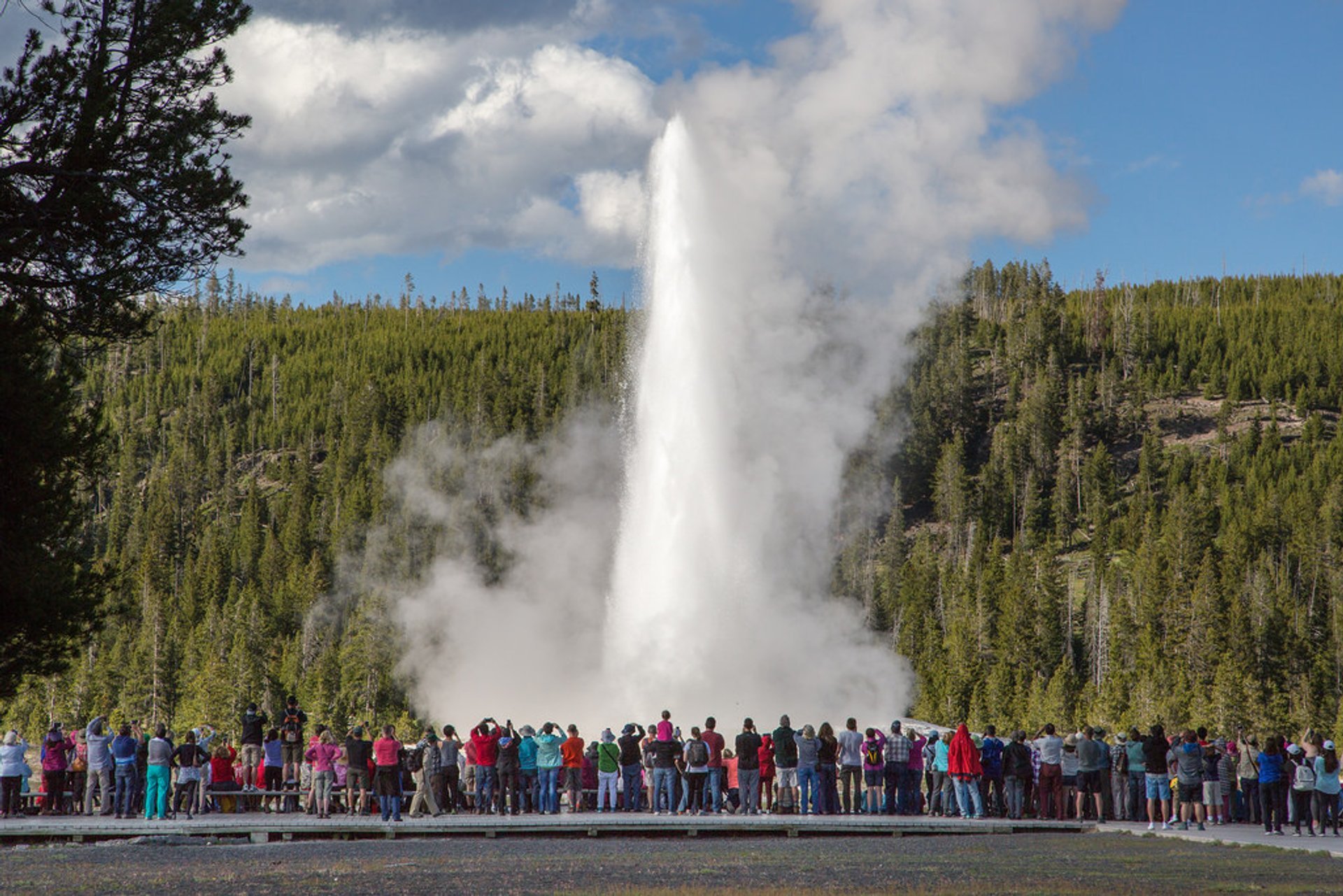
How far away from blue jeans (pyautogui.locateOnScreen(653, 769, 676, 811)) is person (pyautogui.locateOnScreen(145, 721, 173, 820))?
7343 mm

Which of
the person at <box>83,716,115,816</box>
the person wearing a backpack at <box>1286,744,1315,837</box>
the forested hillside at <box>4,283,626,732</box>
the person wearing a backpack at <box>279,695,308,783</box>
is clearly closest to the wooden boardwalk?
the person at <box>83,716,115,816</box>

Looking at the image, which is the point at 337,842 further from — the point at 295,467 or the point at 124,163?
the point at 295,467

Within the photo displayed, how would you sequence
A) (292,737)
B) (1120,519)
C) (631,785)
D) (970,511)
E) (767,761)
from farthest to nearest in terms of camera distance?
1. (970,511)
2. (1120,519)
3. (292,737)
4. (767,761)
5. (631,785)

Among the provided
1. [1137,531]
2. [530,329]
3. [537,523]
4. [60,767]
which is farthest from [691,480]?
[530,329]

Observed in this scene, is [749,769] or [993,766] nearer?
[749,769]

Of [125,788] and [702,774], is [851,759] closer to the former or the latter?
[702,774]

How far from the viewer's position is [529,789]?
23.4 meters

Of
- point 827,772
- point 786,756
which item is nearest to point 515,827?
point 786,756

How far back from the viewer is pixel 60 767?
23016mm

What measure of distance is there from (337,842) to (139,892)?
7.31 m

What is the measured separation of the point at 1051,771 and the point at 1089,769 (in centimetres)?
78

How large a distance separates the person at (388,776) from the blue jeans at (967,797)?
28.0ft

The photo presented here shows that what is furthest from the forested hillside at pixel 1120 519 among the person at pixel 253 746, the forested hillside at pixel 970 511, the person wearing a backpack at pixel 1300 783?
the person at pixel 253 746

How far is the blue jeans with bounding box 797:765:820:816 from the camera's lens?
22.8m
